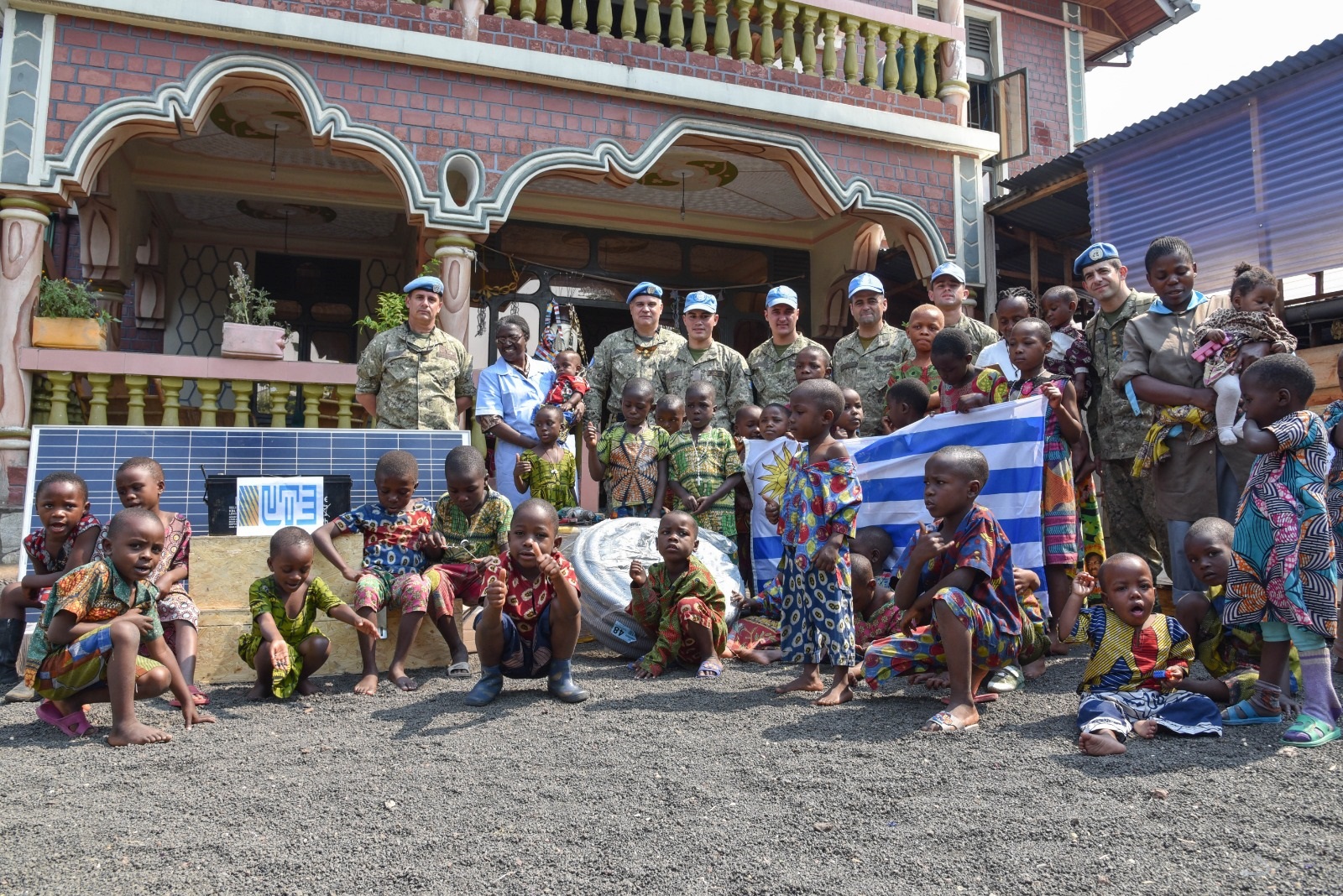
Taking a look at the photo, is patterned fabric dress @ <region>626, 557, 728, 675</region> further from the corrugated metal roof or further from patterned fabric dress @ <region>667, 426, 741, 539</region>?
the corrugated metal roof

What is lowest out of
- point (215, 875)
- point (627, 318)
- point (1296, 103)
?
point (215, 875)

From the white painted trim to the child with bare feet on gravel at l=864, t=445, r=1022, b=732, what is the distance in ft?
20.0

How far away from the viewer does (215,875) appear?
2207 millimetres

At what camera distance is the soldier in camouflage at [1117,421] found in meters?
5.06

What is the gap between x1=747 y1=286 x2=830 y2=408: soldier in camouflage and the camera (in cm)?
645

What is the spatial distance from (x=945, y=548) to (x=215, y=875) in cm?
266

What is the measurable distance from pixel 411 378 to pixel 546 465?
3.59ft

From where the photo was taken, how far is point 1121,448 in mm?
5086

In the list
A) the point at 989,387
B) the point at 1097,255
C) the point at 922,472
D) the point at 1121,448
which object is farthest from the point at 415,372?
the point at 1121,448

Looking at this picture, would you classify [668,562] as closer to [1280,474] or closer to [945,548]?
[945,548]

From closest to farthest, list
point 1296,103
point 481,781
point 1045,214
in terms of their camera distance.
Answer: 1. point 481,781
2. point 1296,103
3. point 1045,214

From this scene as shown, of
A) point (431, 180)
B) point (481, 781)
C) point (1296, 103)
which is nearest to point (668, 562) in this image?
point (481, 781)

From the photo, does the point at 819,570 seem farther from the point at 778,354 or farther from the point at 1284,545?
the point at 778,354

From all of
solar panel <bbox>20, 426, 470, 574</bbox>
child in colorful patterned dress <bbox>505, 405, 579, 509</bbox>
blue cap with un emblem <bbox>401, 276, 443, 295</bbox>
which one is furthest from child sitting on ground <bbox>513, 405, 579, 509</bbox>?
blue cap with un emblem <bbox>401, 276, 443, 295</bbox>
